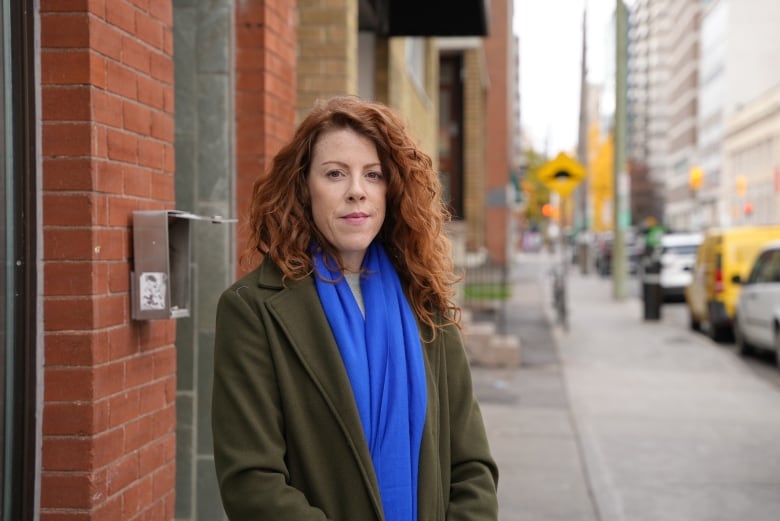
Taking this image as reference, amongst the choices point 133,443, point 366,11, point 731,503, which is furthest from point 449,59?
point 133,443

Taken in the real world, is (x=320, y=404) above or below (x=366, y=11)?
below

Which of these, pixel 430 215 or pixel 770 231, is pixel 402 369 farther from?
pixel 770 231

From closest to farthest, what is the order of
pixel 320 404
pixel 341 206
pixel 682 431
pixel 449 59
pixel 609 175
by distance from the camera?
1. pixel 320 404
2. pixel 341 206
3. pixel 682 431
4. pixel 449 59
5. pixel 609 175

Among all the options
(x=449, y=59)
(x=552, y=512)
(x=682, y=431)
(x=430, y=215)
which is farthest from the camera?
(x=449, y=59)

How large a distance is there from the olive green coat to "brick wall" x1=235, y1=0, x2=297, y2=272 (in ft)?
7.61

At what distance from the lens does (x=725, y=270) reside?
16.2 metres

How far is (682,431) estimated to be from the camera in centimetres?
876

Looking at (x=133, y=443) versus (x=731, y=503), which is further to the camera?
(x=731, y=503)

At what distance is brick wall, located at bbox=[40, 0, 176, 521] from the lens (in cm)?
299

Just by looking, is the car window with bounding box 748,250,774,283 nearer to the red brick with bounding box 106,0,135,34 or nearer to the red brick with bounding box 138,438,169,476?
the red brick with bounding box 138,438,169,476

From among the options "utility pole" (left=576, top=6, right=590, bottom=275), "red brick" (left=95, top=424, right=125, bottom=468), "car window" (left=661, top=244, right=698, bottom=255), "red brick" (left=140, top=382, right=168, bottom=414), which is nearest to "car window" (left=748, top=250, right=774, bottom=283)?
"car window" (left=661, top=244, right=698, bottom=255)

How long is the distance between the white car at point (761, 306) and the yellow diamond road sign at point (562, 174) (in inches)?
192

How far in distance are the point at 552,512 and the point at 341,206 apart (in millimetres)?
4229

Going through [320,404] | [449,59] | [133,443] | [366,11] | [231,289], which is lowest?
[133,443]
